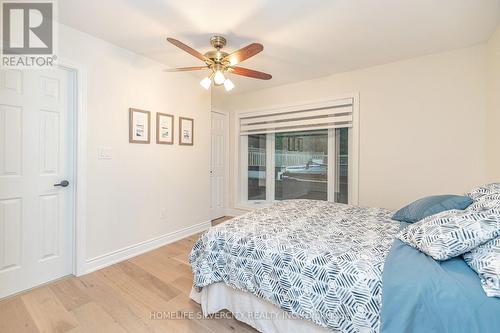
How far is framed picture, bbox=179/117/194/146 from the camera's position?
10.8 feet

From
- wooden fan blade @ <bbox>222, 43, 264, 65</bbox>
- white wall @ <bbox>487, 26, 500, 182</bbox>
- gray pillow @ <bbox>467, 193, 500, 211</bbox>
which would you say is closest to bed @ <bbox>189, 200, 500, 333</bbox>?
gray pillow @ <bbox>467, 193, 500, 211</bbox>

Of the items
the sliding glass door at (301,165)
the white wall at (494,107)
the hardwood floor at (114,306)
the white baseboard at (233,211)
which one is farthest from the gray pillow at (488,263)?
the white baseboard at (233,211)

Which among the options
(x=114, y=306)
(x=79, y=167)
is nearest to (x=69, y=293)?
(x=114, y=306)

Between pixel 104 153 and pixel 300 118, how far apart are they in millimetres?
→ 2711

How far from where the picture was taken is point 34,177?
2.07 metres

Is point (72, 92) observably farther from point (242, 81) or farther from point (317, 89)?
point (317, 89)

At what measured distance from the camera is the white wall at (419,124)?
2502mm

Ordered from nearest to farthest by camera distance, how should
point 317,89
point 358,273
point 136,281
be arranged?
point 358,273, point 136,281, point 317,89

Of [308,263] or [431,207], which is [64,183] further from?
[431,207]

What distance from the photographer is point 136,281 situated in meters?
2.19

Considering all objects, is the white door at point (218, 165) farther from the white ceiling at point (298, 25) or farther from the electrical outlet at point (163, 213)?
the white ceiling at point (298, 25)

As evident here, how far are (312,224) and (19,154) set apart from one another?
2563 mm

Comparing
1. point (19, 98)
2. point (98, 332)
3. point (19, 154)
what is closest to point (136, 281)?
point (98, 332)

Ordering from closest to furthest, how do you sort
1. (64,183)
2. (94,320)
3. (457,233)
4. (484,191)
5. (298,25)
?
(457,233) < (484,191) < (94,320) < (298,25) < (64,183)
